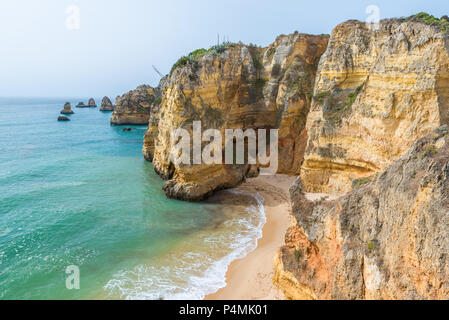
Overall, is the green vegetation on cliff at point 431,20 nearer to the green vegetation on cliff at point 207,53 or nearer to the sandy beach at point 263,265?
the sandy beach at point 263,265

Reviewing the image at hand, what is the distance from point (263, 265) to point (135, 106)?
57.8 metres

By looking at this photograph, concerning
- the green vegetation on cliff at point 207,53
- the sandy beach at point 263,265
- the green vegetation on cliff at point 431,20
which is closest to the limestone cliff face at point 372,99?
the green vegetation on cliff at point 431,20

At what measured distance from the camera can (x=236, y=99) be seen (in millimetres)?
25562

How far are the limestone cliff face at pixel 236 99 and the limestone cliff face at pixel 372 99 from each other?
34.3 feet

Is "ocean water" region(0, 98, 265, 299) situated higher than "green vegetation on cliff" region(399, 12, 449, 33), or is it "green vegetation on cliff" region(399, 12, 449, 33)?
"green vegetation on cliff" region(399, 12, 449, 33)

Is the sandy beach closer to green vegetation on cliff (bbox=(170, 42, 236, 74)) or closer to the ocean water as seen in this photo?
the ocean water

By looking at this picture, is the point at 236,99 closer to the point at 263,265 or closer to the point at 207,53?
the point at 207,53

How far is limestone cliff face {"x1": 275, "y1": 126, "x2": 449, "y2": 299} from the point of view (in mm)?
5848

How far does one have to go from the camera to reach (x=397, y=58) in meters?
10.7

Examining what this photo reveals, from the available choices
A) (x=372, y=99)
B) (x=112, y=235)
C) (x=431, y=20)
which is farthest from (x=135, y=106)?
(x=431, y=20)

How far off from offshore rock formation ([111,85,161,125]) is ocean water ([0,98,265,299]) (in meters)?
36.1

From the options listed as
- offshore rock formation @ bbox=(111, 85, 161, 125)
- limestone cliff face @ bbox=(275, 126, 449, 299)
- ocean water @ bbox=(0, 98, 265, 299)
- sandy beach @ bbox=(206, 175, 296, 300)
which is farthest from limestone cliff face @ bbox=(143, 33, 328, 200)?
offshore rock formation @ bbox=(111, 85, 161, 125)

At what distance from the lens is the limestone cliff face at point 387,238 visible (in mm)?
5848
